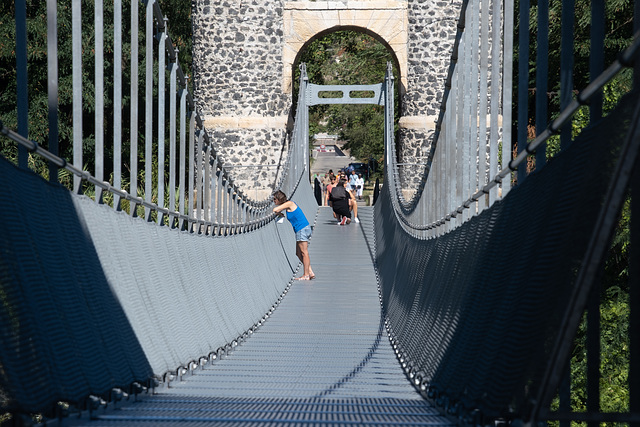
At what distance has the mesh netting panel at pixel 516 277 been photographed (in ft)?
9.77

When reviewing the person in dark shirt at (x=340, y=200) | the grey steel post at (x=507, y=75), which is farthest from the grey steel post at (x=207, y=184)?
the person in dark shirt at (x=340, y=200)

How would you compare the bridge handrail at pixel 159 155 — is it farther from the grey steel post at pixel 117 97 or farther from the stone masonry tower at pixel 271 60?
the stone masonry tower at pixel 271 60

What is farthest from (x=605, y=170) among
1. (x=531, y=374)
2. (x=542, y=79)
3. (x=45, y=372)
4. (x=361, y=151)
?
(x=361, y=151)

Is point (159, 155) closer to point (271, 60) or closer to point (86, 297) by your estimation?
point (86, 297)

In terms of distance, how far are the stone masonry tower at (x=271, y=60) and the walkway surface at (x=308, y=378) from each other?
8297 millimetres

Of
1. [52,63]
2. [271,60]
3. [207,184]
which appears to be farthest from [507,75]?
[271,60]

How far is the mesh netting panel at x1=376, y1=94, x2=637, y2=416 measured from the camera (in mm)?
2979

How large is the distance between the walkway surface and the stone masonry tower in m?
8.30

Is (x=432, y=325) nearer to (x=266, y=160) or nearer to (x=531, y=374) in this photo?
(x=531, y=374)

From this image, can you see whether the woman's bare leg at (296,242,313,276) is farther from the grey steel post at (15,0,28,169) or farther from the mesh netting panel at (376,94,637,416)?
the grey steel post at (15,0,28,169)

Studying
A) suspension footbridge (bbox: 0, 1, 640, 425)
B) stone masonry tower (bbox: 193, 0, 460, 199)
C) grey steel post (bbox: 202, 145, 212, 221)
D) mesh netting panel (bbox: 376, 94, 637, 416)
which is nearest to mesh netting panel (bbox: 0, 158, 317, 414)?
suspension footbridge (bbox: 0, 1, 640, 425)

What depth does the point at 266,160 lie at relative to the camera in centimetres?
2277

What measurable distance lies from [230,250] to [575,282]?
6.59 meters

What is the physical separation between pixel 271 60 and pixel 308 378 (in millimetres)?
16005
